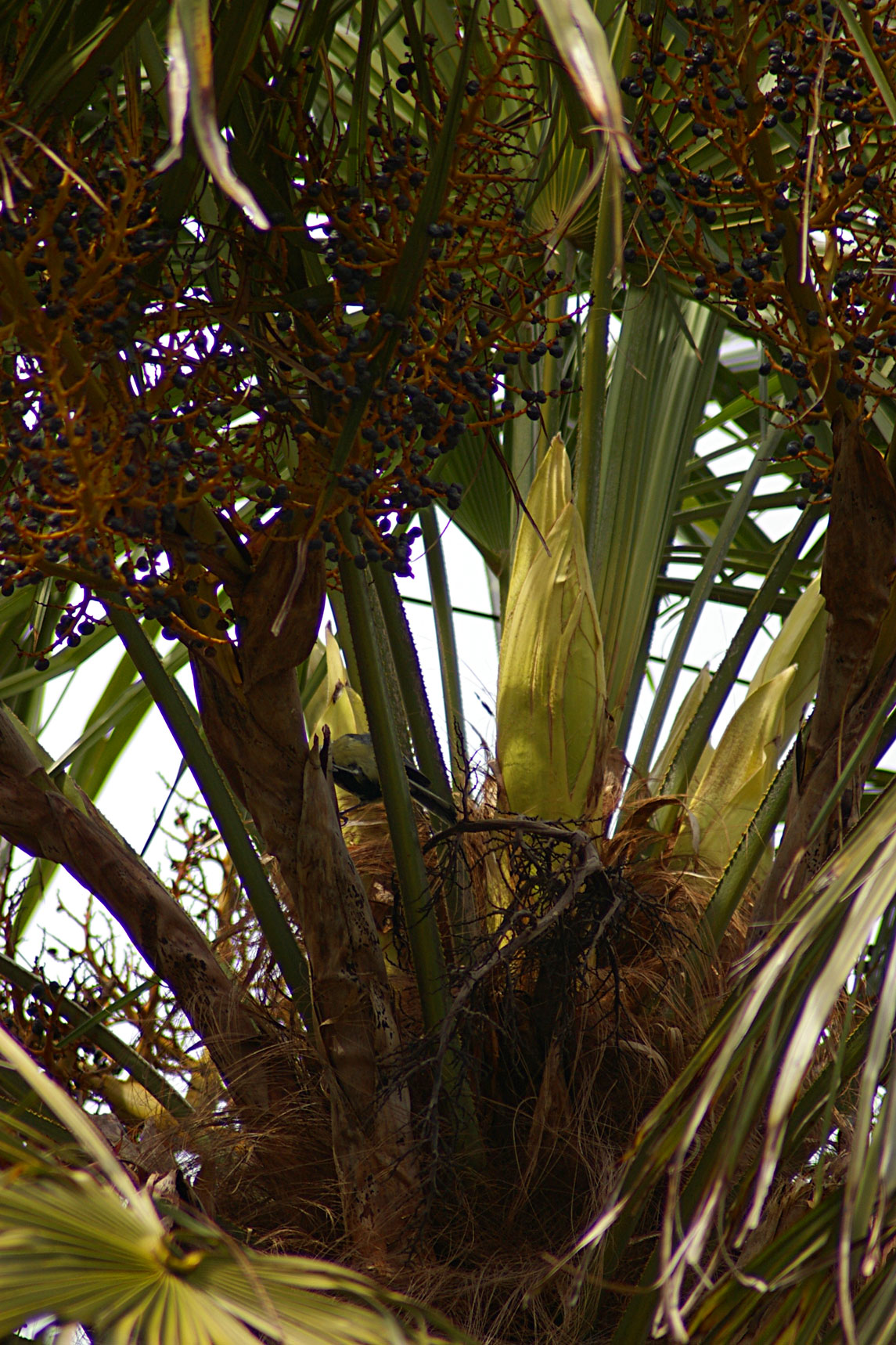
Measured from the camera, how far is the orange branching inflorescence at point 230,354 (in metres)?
1.00

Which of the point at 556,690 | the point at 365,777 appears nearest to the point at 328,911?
the point at 365,777

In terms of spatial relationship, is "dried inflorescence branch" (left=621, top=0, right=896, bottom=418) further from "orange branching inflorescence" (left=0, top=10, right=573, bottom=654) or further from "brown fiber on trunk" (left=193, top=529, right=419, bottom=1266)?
"brown fiber on trunk" (left=193, top=529, right=419, bottom=1266)

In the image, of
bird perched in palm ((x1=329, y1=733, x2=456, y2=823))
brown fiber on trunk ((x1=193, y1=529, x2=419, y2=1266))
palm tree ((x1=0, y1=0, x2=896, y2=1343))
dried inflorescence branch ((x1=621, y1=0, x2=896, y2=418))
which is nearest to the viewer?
palm tree ((x1=0, y1=0, x2=896, y2=1343))

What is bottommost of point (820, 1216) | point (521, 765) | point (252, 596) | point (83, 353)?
point (820, 1216)

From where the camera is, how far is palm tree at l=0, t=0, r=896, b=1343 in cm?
90

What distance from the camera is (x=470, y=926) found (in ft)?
4.48

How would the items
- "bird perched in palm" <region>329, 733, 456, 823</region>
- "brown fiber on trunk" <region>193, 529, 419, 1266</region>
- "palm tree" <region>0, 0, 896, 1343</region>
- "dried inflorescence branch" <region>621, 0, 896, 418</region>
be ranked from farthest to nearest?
"bird perched in palm" <region>329, 733, 456, 823</region>, "brown fiber on trunk" <region>193, 529, 419, 1266</region>, "dried inflorescence branch" <region>621, 0, 896, 418</region>, "palm tree" <region>0, 0, 896, 1343</region>

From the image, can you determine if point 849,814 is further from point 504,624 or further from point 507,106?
point 507,106

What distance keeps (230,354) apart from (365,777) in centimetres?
47

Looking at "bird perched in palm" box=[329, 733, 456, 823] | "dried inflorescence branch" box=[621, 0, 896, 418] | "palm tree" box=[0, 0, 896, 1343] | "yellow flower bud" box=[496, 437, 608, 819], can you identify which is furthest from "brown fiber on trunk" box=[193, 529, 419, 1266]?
"dried inflorescence branch" box=[621, 0, 896, 418]

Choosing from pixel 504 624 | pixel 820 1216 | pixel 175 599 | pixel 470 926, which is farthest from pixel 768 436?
pixel 820 1216

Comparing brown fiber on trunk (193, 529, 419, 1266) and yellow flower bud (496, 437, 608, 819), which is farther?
yellow flower bud (496, 437, 608, 819)

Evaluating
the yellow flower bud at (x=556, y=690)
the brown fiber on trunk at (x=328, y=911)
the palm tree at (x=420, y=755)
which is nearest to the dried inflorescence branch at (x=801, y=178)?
the palm tree at (x=420, y=755)

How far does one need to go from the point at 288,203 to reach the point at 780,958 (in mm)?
751
